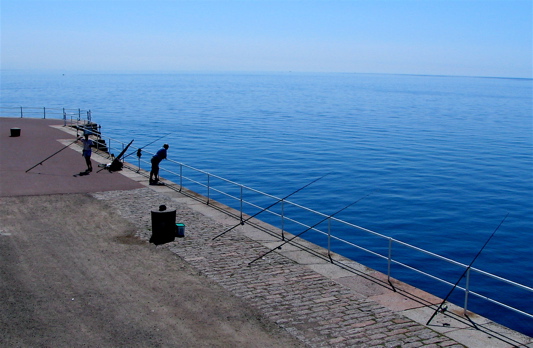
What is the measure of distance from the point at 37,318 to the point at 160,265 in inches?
131

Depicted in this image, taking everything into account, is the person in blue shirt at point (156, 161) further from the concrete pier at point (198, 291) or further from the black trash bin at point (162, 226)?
the black trash bin at point (162, 226)

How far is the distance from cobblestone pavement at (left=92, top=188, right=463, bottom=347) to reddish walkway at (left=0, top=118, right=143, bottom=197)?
5.36m

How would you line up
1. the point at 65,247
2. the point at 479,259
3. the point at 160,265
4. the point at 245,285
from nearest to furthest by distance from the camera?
1. the point at 245,285
2. the point at 160,265
3. the point at 65,247
4. the point at 479,259

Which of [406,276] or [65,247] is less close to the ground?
[65,247]

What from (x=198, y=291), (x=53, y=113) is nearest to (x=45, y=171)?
(x=198, y=291)

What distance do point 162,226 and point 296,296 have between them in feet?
15.5

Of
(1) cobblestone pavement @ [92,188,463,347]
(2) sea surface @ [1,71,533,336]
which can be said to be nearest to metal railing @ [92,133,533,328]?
(2) sea surface @ [1,71,533,336]

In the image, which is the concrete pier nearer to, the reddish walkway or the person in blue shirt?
the reddish walkway

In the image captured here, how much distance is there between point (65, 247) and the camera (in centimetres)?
1330

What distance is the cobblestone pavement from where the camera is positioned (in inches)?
352

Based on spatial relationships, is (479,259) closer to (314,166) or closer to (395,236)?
(395,236)

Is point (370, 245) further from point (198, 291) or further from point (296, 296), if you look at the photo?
point (198, 291)

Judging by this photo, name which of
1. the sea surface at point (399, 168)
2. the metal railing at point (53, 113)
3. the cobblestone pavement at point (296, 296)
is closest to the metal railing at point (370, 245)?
the sea surface at point (399, 168)

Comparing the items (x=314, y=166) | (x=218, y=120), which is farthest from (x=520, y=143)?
(x=218, y=120)
